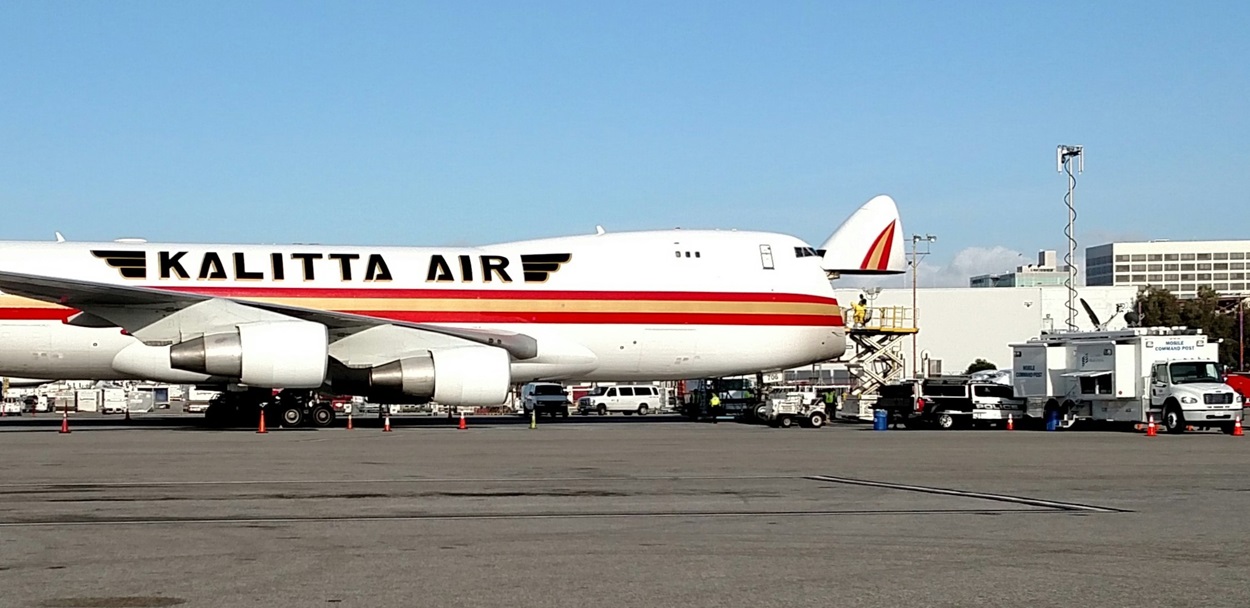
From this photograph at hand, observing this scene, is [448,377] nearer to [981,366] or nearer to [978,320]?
[981,366]

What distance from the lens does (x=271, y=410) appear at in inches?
1254

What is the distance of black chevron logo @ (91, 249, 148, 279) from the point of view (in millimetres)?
29984

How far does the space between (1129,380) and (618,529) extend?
25753 mm

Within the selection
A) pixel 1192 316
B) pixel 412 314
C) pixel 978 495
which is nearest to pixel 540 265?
pixel 412 314

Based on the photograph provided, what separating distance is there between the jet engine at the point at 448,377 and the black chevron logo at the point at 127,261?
5525 mm

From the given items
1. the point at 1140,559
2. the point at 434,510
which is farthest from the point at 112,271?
the point at 1140,559

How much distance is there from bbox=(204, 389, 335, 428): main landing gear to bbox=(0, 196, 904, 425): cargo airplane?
0.05 meters

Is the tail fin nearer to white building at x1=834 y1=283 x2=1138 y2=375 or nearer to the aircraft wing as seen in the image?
the aircraft wing

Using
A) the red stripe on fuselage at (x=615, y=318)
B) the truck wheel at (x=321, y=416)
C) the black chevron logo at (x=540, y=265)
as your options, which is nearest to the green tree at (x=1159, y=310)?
the red stripe on fuselage at (x=615, y=318)

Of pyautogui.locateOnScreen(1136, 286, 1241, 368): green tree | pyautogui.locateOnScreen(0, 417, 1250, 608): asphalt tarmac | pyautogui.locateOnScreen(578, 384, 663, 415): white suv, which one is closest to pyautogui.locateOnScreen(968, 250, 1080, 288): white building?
pyautogui.locateOnScreen(1136, 286, 1241, 368): green tree

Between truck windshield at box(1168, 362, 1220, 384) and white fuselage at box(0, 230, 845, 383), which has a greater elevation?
white fuselage at box(0, 230, 845, 383)

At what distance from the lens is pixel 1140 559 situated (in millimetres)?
9109

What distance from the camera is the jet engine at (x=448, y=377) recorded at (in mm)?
29172

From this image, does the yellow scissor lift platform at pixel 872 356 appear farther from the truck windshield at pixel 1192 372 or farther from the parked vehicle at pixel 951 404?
the truck windshield at pixel 1192 372
